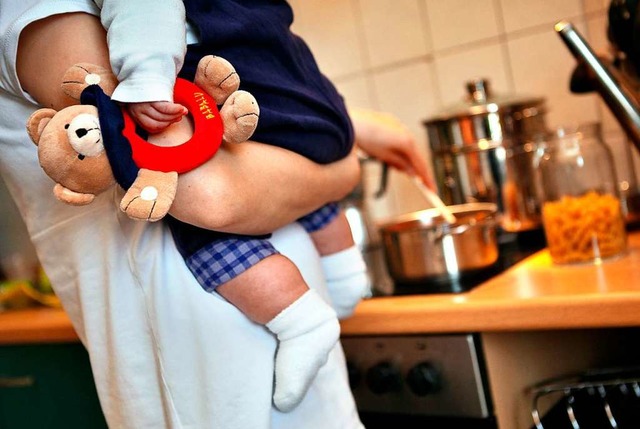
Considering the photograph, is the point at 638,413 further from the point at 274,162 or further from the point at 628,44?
the point at 274,162

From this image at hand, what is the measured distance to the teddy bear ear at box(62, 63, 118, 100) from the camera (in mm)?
635

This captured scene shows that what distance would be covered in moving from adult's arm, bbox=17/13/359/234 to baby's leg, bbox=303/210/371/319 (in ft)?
0.46

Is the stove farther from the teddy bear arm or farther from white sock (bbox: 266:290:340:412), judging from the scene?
the teddy bear arm

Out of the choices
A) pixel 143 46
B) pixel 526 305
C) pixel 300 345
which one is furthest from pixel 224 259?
pixel 526 305

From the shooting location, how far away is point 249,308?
2.37 ft

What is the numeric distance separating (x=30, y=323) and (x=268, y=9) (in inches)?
34.7

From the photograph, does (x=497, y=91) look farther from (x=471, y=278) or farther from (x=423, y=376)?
(x=423, y=376)

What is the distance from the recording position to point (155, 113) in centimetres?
62

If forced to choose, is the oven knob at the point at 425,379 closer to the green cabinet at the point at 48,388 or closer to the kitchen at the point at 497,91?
the kitchen at the point at 497,91

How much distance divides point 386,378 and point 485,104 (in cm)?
56

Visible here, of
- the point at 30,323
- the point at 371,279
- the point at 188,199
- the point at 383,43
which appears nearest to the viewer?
the point at 188,199

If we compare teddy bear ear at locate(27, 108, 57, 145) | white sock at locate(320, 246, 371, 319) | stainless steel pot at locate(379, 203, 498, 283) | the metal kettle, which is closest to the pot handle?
stainless steel pot at locate(379, 203, 498, 283)

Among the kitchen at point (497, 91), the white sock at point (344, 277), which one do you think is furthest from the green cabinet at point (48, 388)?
the white sock at point (344, 277)

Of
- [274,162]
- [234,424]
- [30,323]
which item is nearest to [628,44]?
[274,162]
